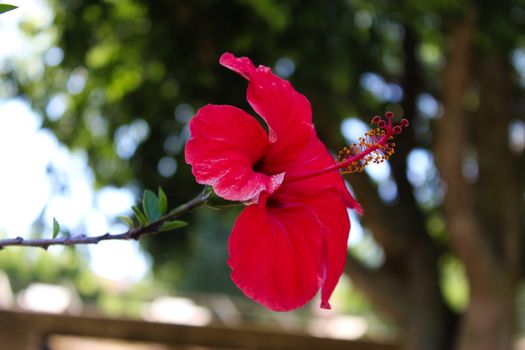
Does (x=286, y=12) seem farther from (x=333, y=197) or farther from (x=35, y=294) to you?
(x=35, y=294)

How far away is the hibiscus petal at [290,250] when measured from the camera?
881 mm

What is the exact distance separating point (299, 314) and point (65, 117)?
9.09 meters

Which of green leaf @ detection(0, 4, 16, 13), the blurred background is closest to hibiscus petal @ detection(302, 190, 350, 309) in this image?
green leaf @ detection(0, 4, 16, 13)

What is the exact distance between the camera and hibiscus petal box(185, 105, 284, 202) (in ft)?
2.84

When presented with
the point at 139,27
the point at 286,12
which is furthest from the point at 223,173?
the point at 139,27

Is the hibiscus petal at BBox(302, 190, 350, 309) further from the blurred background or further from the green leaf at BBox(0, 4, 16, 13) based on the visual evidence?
the blurred background

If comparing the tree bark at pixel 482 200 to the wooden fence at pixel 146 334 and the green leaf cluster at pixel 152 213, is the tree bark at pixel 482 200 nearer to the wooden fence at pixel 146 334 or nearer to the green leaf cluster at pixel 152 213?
the wooden fence at pixel 146 334

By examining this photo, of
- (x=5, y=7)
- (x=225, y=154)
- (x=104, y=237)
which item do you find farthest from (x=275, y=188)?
(x=5, y=7)

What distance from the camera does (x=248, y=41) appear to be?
3.43 meters

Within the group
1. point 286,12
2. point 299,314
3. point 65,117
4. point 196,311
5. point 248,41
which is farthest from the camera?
point 299,314

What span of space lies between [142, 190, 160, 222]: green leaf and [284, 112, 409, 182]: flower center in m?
0.17

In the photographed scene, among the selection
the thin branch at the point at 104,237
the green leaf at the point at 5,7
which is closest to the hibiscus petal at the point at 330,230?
the thin branch at the point at 104,237

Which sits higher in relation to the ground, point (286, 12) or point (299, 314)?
point (286, 12)

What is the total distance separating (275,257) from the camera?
35.6 inches
